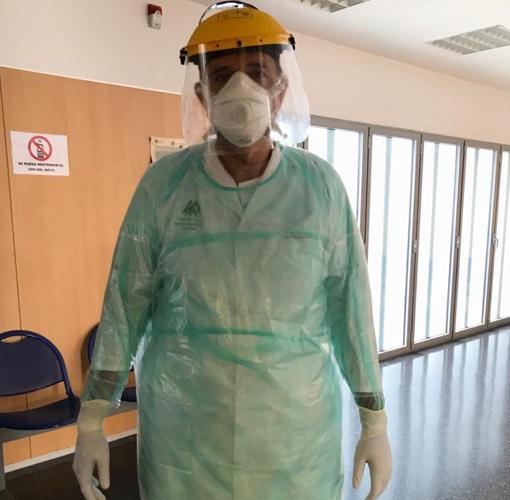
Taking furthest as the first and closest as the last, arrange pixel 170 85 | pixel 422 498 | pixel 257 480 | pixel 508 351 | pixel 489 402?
1. pixel 508 351
2. pixel 489 402
3. pixel 170 85
4. pixel 422 498
5. pixel 257 480

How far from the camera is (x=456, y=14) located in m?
2.87

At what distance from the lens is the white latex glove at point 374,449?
1089 millimetres

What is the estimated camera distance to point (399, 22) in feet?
9.78

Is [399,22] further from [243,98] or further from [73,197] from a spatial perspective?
[243,98]

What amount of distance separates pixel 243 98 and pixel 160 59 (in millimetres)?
1909

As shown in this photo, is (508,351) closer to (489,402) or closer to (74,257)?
(489,402)

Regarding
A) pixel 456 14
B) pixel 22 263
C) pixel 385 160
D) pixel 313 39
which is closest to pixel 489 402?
pixel 385 160

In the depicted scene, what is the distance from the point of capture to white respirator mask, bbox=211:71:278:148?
38.1 inches

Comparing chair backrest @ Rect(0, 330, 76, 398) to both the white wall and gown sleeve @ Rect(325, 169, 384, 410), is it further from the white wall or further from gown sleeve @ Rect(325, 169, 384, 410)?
gown sleeve @ Rect(325, 169, 384, 410)

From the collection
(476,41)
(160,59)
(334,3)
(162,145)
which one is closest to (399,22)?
(334,3)

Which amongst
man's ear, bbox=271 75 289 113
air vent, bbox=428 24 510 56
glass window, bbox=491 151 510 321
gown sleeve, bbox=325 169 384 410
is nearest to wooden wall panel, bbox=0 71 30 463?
man's ear, bbox=271 75 289 113

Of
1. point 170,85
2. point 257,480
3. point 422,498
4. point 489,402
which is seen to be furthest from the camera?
point 489,402

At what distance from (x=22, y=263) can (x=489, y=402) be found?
10.1 ft

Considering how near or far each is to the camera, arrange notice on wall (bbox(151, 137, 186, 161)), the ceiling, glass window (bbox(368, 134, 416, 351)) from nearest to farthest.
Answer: notice on wall (bbox(151, 137, 186, 161)) < the ceiling < glass window (bbox(368, 134, 416, 351))
